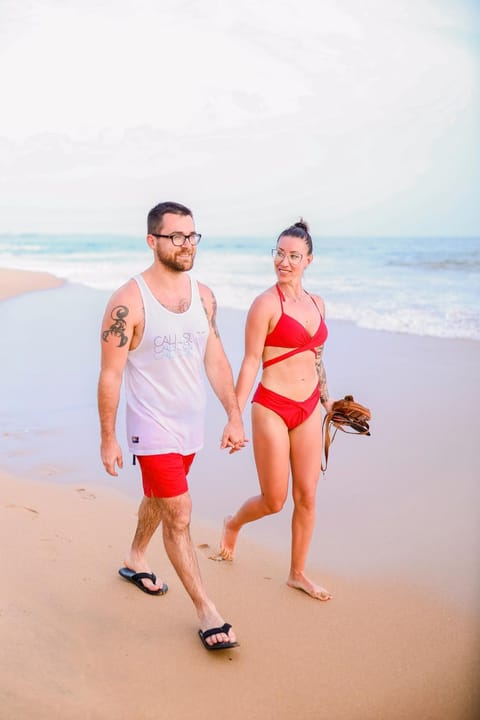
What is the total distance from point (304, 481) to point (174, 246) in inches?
55.0

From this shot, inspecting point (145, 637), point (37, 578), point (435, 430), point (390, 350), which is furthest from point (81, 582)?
point (390, 350)

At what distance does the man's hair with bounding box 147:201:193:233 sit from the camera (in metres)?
3.47

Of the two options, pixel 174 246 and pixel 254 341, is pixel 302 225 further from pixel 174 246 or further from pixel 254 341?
pixel 174 246

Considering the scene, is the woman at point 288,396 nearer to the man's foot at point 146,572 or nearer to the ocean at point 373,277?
the man's foot at point 146,572

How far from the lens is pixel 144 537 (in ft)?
12.9

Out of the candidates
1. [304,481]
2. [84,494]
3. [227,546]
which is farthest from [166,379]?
[84,494]

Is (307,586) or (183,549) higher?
(183,549)

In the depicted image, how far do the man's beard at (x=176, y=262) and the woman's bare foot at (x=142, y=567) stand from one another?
1547 mm

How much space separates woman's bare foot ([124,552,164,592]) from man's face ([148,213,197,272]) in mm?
1547

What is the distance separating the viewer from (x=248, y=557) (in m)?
4.34

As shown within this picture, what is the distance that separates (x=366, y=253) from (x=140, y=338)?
34.5 meters

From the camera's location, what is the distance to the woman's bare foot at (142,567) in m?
3.83

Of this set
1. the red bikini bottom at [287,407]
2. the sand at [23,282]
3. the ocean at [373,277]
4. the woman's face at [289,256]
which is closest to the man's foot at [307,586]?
the red bikini bottom at [287,407]

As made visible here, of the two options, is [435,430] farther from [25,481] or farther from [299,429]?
[25,481]
